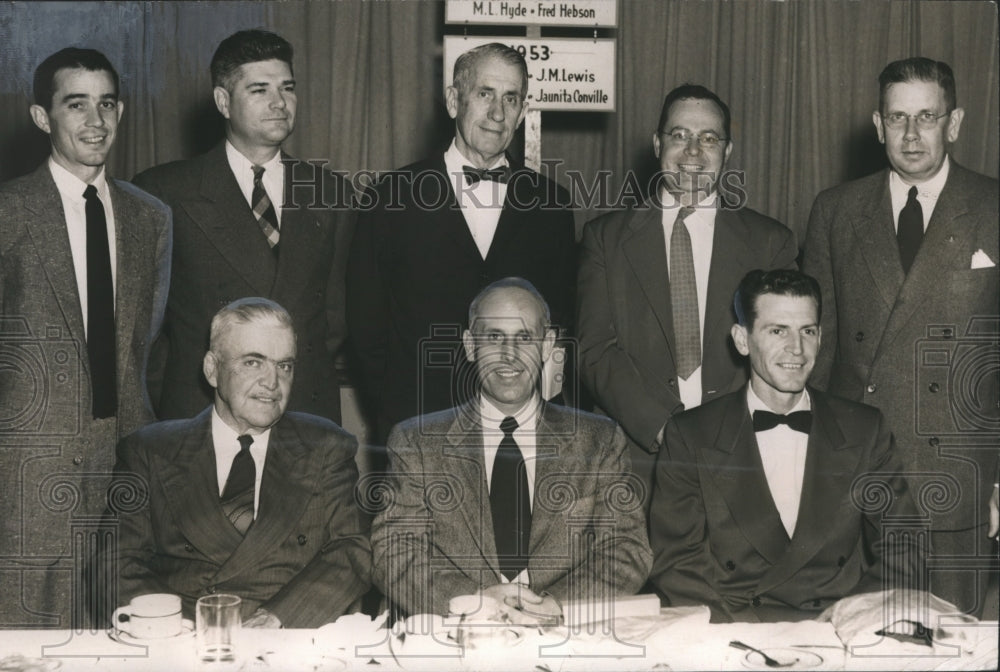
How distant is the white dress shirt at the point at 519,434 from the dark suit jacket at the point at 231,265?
756mm

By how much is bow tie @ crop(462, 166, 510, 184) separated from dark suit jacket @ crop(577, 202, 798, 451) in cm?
41

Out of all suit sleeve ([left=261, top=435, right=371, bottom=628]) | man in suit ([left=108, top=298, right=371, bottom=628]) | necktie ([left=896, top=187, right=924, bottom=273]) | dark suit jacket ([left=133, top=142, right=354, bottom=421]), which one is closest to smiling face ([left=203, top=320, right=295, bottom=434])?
man in suit ([left=108, top=298, right=371, bottom=628])

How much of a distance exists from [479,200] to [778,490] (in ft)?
4.85

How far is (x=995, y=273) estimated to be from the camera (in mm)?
4457

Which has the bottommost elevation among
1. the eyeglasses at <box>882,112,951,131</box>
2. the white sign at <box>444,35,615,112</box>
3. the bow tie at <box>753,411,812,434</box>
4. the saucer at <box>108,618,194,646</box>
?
the saucer at <box>108,618,194,646</box>

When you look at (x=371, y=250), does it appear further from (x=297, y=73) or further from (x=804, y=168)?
(x=804, y=168)

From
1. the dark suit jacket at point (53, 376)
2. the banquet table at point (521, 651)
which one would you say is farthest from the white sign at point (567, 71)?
the banquet table at point (521, 651)

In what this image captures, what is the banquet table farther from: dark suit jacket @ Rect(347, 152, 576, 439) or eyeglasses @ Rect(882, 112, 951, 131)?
eyeglasses @ Rect(882, 112, 951, 131)

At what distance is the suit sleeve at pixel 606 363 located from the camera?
14.4 feet

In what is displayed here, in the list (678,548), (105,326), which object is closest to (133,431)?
(105,326)

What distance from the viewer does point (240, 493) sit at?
4020mm

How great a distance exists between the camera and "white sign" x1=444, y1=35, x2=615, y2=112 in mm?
4836

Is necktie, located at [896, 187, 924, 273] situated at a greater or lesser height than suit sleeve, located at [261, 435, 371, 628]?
greater

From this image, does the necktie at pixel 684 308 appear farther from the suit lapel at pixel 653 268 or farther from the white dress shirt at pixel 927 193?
the white dress shirt at pixel 927 193
